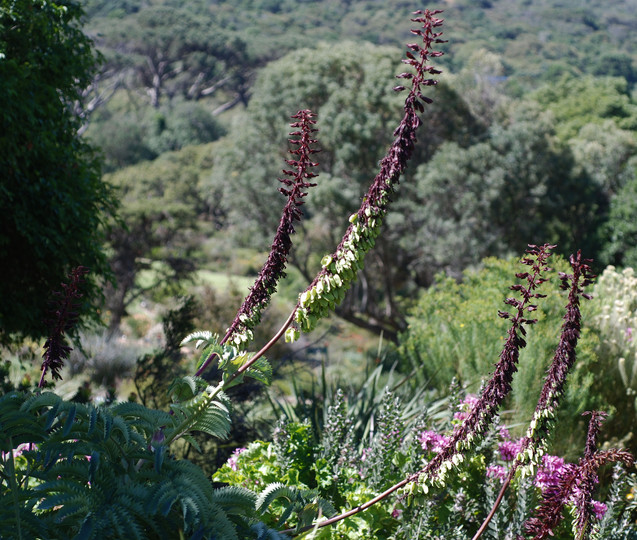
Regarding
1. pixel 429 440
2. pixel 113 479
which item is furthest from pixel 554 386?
pixel 113 479

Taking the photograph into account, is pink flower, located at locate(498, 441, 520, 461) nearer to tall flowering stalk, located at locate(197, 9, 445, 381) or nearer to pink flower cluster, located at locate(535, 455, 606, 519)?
pink flower cluster, located at locate(535, 455, 606, 519)

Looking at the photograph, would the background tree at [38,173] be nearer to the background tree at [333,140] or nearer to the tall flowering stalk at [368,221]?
the tall flowering stalk at [368,221]

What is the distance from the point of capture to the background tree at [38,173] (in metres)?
5.77

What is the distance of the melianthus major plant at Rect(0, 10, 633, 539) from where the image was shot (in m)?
2.08

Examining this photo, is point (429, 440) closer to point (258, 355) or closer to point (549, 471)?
point (549, 471)

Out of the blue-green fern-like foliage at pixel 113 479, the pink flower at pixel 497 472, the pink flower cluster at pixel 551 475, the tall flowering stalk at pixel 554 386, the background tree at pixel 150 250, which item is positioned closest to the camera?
the blue-green fern-like foliage at pixel 113 479

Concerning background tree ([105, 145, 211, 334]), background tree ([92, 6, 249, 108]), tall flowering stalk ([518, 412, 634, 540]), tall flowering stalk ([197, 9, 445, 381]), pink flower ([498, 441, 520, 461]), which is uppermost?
background tree ([92, 6, 249, 108])

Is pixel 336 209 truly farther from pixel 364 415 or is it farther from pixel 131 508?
pixel 131 508

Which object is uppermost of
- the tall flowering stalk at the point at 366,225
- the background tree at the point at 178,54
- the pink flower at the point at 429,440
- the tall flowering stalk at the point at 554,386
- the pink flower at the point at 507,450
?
the background tree at the point at 178,54

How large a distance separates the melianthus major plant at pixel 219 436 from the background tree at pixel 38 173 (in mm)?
3583

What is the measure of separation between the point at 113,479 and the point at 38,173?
4.52 metres

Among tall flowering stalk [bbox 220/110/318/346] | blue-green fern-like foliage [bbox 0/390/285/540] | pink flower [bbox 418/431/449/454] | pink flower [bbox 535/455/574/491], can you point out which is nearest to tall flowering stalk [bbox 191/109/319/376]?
tall flowering stalk [bbox 220/110/318/346]

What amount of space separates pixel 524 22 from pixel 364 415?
71928mm

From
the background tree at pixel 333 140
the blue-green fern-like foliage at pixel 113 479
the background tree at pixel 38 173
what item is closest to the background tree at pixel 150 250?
the background tree at pixel 333 140
